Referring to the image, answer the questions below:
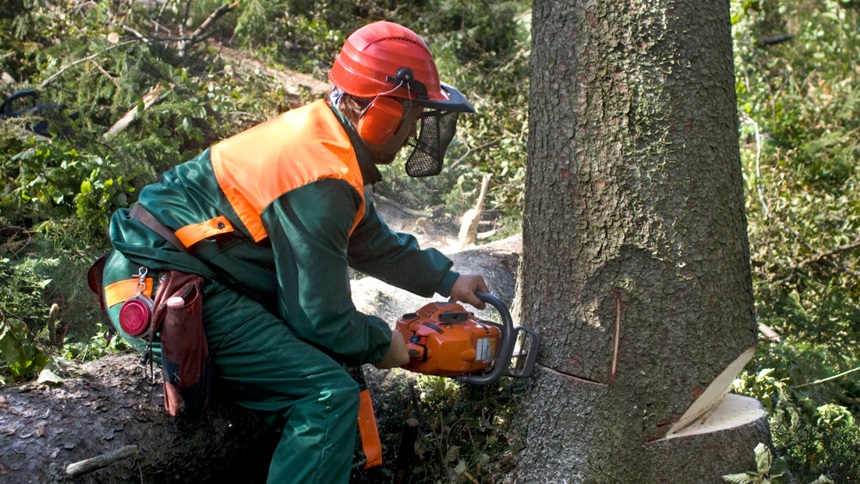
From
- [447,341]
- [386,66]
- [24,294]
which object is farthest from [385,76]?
[24,294]

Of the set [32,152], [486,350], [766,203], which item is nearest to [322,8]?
[32,152]

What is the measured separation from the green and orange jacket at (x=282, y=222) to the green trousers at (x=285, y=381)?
70 mm

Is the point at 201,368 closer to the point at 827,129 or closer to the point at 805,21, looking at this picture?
the point at 827,129

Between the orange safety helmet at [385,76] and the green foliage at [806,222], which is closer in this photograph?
the orange safety helmet at [385,76]

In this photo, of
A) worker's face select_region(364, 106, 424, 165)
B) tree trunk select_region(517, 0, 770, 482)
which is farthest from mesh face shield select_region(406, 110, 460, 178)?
tree trunk select_region(517, 0, 770, 482)

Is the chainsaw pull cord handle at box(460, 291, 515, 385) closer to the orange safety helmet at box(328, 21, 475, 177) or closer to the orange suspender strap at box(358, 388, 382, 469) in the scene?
the orange suspender strap at box(358, 388, 382, 469)

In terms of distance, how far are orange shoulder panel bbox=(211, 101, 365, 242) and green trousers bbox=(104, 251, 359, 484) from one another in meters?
0.30

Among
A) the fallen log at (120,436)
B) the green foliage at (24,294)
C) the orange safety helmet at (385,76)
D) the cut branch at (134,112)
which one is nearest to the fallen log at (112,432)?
the fallen log at (120,436)

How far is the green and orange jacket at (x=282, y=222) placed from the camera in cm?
235

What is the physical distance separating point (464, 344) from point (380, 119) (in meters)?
0.86

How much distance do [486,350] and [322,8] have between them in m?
6.08

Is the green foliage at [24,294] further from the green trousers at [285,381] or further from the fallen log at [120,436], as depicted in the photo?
the green trousers at [285,381]

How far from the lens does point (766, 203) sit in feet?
18.2

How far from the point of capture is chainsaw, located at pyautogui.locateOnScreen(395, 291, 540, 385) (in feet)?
8.91
